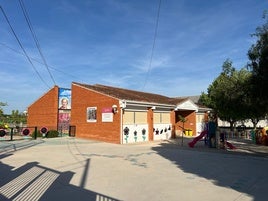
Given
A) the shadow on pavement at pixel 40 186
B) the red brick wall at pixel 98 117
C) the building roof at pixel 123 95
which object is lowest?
the shadow on pavement at pixel 40 186

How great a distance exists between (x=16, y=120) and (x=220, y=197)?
50.7 m

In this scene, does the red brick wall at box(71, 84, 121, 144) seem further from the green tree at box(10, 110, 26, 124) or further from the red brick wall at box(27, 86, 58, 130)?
the green tree at box(10, 110, 26, 124)

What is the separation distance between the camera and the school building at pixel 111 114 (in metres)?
22.8

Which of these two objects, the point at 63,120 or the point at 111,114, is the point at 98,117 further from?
the point at 63,120

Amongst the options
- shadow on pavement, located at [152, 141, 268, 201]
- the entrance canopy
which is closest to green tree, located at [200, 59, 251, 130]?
the entrance canopy

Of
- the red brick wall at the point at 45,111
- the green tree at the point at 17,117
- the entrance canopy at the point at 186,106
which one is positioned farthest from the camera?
the green tree at the point at 17,117

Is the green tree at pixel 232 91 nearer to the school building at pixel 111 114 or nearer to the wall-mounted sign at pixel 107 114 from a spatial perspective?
the school building at pixel 111 114

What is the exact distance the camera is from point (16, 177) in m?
9.26

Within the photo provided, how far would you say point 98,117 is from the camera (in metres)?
24.3

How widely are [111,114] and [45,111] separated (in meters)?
13.3

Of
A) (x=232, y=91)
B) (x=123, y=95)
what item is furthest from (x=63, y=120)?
(x=232, y=91)

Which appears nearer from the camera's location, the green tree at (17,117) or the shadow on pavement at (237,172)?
the shadow on pavement at (237,172)

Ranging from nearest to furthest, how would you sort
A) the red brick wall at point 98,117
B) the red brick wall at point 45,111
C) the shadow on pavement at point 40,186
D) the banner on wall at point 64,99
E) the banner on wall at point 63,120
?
the shadow on pavement at point 40,186
the red brick wall at point 98,117
the red brick wall at point 45,111
the banner on wall at point 63,120
the banner on wall at point 64,99

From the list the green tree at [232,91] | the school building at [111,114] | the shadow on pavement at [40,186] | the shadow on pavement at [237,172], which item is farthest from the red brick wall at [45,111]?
the shadow on pavement at [40,186]
